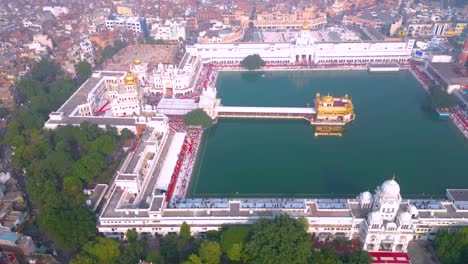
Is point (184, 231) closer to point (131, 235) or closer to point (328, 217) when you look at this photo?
point (131, 235)

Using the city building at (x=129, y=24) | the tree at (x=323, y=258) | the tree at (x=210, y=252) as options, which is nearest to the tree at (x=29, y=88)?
the city building at (x=129, y=24)

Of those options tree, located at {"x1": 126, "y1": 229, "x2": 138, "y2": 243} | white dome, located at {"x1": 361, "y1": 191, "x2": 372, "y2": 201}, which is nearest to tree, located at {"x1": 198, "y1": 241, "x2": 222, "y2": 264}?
tree, located at {"x1": 126, "y1": 229, "x2": 138, "y2": 243}

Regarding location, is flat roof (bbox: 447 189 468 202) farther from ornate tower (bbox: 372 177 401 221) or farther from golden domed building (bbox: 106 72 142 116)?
golden domed building (bbox: 106 72 142 116)

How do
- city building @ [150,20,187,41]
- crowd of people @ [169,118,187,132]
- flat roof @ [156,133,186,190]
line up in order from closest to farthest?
1. flat roof @ [156,133,186,190]
2. crowd of people @ [169,118,187,132]
3. city building @ [150,20,187,41]

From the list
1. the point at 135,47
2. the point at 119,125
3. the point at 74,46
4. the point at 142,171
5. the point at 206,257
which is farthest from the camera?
the point at 135,47

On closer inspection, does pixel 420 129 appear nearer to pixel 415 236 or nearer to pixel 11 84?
pixel 415 236

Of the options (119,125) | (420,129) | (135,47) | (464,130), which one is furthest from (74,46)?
(464,130)

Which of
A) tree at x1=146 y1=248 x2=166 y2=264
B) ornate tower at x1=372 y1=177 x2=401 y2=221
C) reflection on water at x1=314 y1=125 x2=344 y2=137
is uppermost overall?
ornate tower at x1=372 y1=177 x2=401 y2=221

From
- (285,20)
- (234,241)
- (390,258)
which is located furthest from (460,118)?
(285,20)
